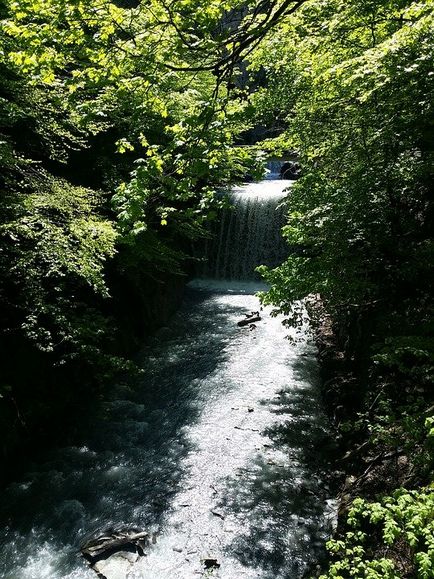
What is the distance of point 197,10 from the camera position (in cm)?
379

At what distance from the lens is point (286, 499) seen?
528 centimetres

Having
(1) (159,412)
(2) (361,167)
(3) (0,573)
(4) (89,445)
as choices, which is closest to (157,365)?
(1) (159,412)

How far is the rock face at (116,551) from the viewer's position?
14.2 ft

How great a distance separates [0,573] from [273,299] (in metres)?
4.20

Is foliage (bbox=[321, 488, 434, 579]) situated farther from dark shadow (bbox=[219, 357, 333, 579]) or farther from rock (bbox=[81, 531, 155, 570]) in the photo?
rock (bbox=[81, 531, 155, 570])

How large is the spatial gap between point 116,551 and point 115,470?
1.41 metres

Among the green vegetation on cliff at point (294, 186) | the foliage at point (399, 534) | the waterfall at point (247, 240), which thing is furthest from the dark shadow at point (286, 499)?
the waterfall at point (247, 240)

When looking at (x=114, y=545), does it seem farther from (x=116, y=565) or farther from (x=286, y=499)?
(x=286, y=499)

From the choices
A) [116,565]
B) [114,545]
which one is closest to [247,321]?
[114,545]

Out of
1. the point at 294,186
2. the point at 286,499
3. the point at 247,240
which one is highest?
Result: the point at 294,186

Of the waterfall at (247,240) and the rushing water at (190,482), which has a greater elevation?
the waterfall at (247,240)

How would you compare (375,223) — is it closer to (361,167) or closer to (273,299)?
(361,167)

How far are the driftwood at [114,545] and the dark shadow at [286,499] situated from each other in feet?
3.16

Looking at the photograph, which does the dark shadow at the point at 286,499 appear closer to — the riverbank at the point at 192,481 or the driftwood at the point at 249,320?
the riverbank at the point at 192,481
